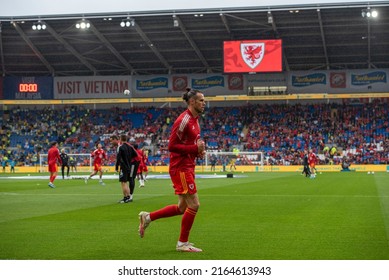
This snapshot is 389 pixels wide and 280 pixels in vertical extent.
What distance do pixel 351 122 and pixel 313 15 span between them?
16782 mm

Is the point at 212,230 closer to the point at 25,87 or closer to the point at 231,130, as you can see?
the point at 231,130

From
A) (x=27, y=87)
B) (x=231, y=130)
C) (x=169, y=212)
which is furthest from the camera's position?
(x=27, y=87)

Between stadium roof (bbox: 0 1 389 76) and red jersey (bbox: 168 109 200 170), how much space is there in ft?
141

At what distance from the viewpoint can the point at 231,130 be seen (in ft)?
222

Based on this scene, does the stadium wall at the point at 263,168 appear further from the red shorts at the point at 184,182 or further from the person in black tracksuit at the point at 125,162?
the red shorts at the point at 184,182

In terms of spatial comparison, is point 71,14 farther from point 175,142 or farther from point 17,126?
point 175,142

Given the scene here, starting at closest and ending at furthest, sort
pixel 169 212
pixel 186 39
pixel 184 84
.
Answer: pixel 169 212
pixel 186 39
pixel 184 84

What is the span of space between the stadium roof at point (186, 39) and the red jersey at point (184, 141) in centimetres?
4310

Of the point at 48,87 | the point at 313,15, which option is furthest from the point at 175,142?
the point at 48,87

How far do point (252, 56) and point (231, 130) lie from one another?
13432 millimetres

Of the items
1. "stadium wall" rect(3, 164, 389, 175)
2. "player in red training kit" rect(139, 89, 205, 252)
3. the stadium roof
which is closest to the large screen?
the stadium roof

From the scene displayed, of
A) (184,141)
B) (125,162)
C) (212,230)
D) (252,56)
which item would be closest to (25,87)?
(252,56)

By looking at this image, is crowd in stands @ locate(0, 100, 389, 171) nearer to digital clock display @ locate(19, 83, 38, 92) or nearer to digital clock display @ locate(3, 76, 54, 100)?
digital clock display @ locate(3, 76, 54, 100)
